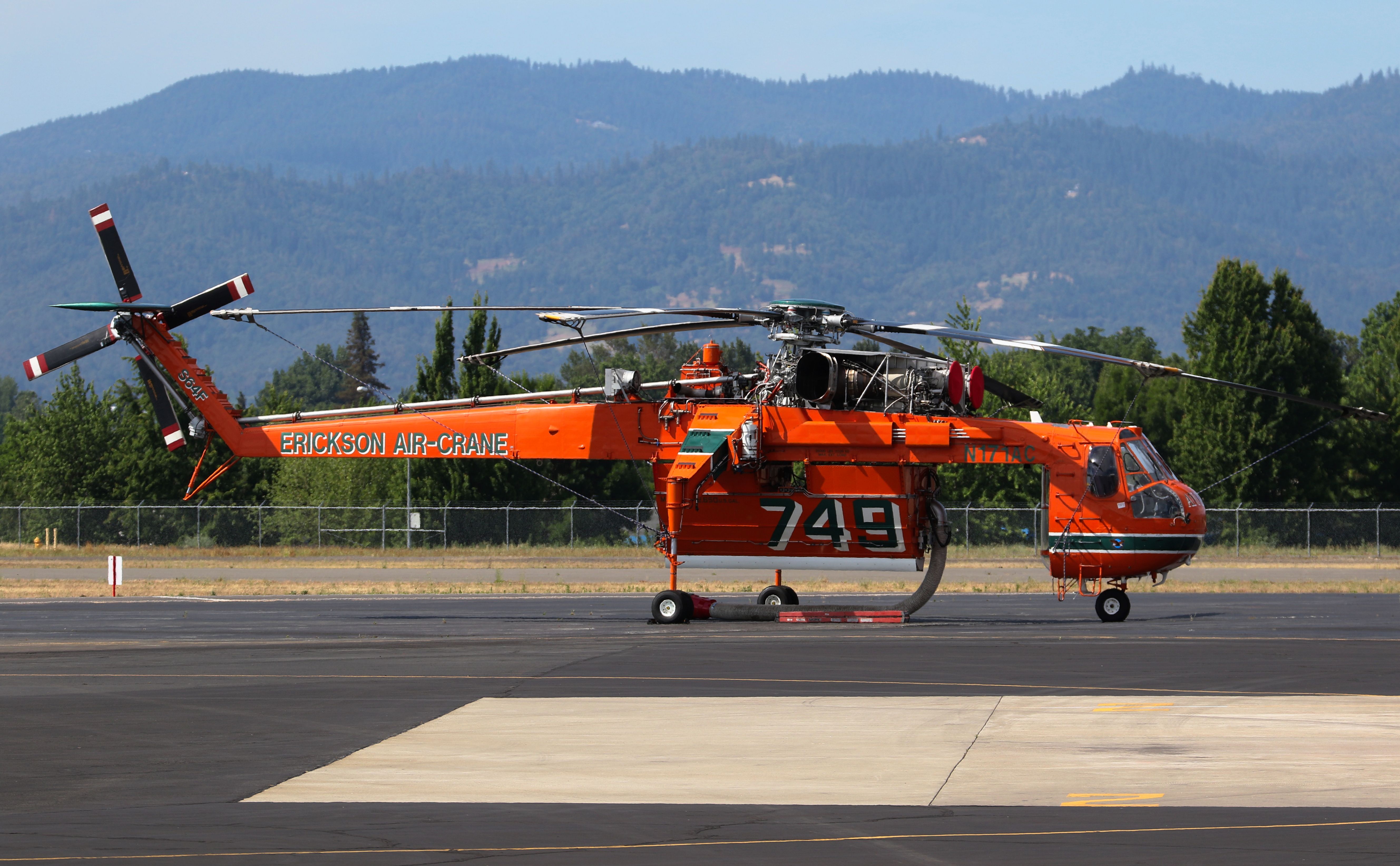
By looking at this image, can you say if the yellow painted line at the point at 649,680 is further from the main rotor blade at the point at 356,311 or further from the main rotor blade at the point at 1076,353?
the main rotor blade at the point at 1076,353

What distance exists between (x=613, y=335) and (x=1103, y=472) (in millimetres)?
9106

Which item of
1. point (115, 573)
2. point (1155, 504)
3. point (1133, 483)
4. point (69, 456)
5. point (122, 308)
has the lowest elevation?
point (115, 573)

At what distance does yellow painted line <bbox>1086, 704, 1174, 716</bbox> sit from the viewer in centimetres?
1594

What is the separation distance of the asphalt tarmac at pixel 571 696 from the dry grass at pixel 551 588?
2.87m

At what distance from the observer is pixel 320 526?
6412 cm

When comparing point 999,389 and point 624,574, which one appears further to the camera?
point 624,574

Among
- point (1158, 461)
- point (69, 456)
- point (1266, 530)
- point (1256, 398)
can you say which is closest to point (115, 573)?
point (1158, 461)

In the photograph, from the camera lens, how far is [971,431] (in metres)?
26.5

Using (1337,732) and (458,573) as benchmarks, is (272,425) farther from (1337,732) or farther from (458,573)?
(1337,732)

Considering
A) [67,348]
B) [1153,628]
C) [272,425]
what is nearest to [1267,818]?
[1153,628]

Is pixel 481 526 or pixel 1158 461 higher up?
pixel 1158 461

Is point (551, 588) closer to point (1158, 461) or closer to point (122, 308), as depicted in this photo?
point (122, 308)

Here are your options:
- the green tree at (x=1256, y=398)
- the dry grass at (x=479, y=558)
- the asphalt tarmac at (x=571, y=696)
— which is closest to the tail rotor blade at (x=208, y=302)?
the asphalt tarmac at (x=571, y=696)

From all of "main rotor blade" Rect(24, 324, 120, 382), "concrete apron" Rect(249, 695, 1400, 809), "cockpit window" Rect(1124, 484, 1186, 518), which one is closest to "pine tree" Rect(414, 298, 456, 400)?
"main rotor blade" Rect(24, 324, 120, 382)
